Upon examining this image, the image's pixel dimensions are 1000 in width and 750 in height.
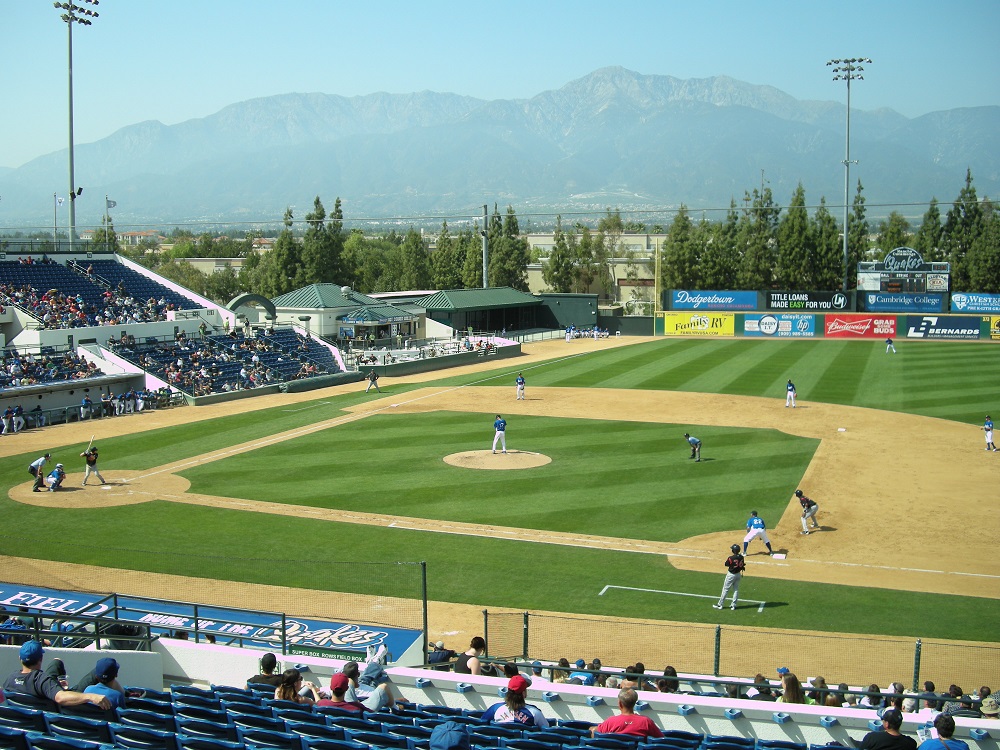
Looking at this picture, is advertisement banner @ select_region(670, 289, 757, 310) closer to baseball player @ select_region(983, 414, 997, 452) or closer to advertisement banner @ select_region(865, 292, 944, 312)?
advertisement banner @ select_region(865, 292, 944, 312)

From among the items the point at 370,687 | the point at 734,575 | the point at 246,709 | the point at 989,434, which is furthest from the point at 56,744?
the point at 989,434

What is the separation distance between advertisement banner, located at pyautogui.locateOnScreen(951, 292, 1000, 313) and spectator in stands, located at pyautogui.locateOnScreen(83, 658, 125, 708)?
245ft

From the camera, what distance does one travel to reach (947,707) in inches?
404

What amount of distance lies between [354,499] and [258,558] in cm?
552

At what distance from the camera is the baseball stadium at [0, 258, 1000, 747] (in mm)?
15242

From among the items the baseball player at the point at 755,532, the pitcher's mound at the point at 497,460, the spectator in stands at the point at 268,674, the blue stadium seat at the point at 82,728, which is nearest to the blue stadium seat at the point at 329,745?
the blue stadium seat at the point at 82,728

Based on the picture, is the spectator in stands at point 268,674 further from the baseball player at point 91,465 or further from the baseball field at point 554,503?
the baseball player at point 91,465

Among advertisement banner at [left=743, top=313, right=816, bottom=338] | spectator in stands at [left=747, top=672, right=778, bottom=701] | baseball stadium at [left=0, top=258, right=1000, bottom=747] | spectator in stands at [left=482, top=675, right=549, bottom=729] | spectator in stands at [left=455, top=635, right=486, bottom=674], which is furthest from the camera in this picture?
advertisement banner at [left=743, top=313, right=816, bottom=338]

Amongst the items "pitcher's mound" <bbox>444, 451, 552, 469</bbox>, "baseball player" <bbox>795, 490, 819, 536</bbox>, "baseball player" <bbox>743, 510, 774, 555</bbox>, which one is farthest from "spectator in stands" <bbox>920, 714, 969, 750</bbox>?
"pitcher's mound" <bbox>444, 451, 552, 469</bbox>

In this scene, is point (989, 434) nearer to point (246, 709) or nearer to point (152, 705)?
point (246, 709)

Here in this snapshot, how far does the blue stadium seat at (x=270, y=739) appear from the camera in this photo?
782 cm

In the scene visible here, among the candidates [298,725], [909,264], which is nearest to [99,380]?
[298,725]

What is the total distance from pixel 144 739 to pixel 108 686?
89cm

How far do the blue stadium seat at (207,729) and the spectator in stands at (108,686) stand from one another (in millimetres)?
587
